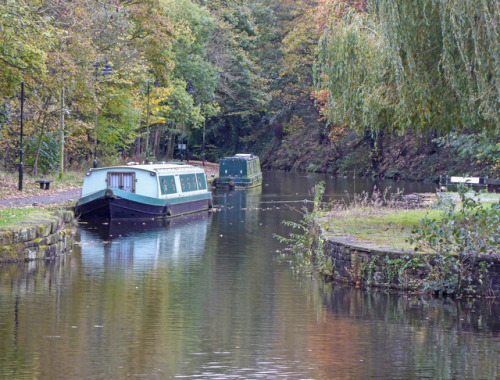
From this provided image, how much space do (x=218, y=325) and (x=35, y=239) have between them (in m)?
6.58

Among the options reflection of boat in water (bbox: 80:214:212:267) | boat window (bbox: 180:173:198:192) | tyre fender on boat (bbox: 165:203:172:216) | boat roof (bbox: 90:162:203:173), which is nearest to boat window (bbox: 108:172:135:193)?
boat roof (bbox: 90:162:203:173)

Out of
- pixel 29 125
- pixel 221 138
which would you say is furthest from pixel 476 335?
pixel 221 138

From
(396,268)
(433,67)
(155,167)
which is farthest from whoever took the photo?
(155,167)

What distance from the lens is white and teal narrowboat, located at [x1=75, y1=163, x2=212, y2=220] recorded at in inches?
1085

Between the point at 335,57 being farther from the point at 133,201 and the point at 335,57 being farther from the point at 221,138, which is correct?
the point at 221,138

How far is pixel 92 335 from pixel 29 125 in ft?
79.9

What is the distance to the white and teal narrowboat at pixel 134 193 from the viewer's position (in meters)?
27.5

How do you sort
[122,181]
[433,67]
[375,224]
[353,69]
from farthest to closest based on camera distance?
[122,181], [353,69], [375,224], [433,67]

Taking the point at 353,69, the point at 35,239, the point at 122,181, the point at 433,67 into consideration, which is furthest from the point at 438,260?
the point at 122,181

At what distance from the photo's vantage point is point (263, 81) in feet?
217

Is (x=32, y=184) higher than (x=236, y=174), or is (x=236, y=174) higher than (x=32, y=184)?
(x=236, y=174)

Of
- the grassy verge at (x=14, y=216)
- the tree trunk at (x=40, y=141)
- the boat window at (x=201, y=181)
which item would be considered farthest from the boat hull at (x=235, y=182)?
the grassy verge at (x=14, y=216)

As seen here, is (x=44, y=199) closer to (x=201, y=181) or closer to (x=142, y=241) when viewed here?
(x=142, y=241)

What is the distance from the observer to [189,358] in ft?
34.2
